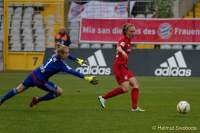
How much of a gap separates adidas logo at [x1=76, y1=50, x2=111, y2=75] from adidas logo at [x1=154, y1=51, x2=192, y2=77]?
8.73 feet

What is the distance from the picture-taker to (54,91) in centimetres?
1781

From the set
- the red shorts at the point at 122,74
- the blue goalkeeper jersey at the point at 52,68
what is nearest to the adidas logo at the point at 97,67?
the red shorts at the point at 122,74

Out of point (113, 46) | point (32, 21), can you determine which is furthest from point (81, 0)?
point (113, 46)

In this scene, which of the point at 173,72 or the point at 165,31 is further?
the point at 165,31

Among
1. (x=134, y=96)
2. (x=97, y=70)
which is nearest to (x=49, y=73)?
(x=134, y=96)

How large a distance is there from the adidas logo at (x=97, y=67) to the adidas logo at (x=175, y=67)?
266cm

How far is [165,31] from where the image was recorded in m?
36.7

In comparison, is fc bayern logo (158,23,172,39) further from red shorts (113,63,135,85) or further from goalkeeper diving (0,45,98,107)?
goalkeeper diving (0,45,98,107)

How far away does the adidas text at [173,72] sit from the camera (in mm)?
33312

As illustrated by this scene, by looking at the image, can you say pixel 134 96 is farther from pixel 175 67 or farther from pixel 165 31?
pixel 165 31

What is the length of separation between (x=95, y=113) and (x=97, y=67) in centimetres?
1752

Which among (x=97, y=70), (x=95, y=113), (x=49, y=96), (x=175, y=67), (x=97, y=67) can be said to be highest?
(x=49, y=96)

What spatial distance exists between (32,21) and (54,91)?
23736 mm

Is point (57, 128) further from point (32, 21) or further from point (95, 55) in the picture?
point (32, 21)
